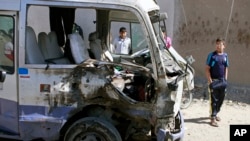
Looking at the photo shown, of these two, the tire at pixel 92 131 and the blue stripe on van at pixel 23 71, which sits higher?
the blue stripe on van at pixel 23 71

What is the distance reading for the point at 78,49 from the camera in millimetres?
4762

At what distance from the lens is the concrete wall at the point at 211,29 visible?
29.8ft

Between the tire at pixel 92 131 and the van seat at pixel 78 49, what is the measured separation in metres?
0.75

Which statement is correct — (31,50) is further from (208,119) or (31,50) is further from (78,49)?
(208,119)

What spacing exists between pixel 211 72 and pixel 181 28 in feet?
9.93

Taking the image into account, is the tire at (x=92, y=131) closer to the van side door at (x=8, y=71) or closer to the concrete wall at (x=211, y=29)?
the van side door at (x=8, y=71)

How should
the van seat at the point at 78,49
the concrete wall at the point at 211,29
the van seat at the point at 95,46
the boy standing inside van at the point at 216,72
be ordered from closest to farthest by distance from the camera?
1. the van seat at the point at 78,49
2. the van seat at the point at 95,46
3. the boy standing inside van at the point at 216,72
4. the concrete wall at the point at 211,29

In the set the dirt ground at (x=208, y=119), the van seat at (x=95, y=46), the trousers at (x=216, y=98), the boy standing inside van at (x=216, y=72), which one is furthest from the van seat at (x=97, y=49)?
the trousers at (x=216, y=98)

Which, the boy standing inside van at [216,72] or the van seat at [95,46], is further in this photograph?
the boy standing inside van at [216,72]

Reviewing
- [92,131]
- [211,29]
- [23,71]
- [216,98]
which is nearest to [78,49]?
[23,71]

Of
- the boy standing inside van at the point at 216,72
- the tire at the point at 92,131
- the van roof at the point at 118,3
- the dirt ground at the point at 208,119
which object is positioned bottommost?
the dirt ground at the point at 208,119

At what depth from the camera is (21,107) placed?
4.68 m

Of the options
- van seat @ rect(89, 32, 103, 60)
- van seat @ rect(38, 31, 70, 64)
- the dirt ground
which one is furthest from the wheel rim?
the dirt ground

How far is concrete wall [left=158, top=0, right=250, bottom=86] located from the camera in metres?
9.09
